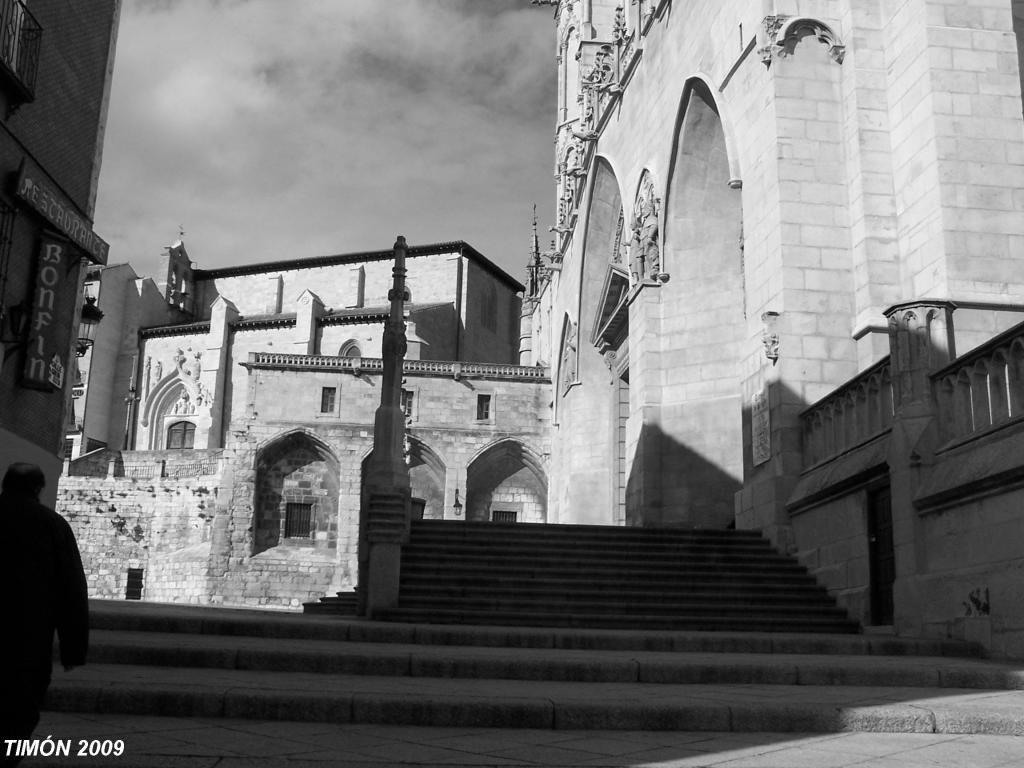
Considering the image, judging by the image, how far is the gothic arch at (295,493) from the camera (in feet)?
124

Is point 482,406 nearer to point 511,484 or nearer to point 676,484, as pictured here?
point 511,484

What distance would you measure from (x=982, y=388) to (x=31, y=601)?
27.5 ft

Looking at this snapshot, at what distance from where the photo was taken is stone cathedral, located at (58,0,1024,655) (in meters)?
10.4

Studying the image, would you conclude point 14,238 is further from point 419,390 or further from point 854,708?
point 419,390

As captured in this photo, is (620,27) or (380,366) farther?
(380,366)

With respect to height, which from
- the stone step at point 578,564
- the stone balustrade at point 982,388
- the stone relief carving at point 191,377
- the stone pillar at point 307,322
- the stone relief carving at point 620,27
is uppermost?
the stone relief carving at point 620,27

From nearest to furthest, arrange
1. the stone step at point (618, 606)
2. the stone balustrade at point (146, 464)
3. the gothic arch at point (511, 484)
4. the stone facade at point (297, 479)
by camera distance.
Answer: the stone step at point (618, 606) → the stone facade at point (297, 479) → the gothic arch at point (511, 484) → the stone balustrade at point (146, 464)

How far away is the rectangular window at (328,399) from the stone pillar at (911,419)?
30084mm

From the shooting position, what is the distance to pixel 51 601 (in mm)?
4000

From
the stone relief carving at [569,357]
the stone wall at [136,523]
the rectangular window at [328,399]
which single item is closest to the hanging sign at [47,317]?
the stone relief carving at [569,357]

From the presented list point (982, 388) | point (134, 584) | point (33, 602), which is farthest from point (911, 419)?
point (134, 584)

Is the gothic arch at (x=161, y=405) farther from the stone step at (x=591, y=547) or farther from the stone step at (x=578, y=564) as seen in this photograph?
the stone step at (x=578, y=564)

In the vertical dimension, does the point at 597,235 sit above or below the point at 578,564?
above

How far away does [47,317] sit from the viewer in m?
12.0
